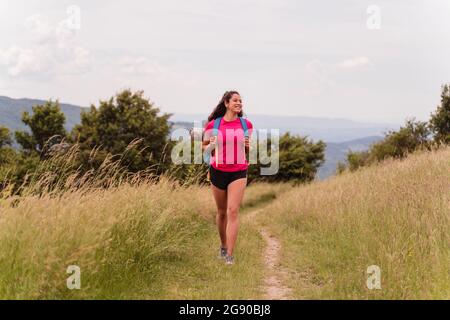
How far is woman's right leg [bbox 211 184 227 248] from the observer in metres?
6.66

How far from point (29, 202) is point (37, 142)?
39401 millimetres

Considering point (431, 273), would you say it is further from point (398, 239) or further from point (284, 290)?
point (284, 290)

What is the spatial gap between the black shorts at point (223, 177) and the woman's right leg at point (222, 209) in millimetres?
84

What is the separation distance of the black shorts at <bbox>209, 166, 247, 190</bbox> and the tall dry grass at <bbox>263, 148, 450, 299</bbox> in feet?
5.03

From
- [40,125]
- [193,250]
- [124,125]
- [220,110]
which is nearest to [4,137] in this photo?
[40,125]

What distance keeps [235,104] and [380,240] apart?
2737 millimetres

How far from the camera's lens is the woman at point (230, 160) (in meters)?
6.41

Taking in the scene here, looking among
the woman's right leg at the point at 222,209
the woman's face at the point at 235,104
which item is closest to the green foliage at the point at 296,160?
the woman's right leg at the point at 222,209

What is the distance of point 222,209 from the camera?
6.83m

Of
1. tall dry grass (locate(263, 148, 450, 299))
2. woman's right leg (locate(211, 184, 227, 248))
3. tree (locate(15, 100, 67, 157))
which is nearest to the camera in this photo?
tall dry grass (locate(263, 148, 450, 299))

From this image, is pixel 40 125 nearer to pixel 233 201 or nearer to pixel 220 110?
pixel 220 110

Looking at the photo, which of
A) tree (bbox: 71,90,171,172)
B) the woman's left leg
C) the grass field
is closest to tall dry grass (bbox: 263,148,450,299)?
the grass field

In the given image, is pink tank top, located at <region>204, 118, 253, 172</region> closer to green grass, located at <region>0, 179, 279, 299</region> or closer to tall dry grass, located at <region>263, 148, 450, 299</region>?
green grass, located at <region>0, 179, 279, 299</region>
